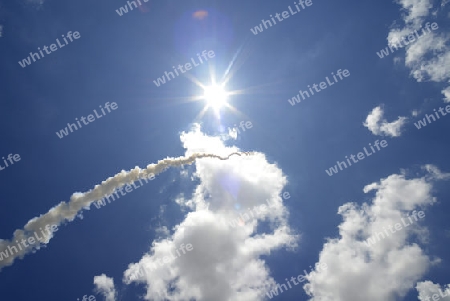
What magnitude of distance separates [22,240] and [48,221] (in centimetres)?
630

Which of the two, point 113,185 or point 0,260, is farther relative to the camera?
point 113,185

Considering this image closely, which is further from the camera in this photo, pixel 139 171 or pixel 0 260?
pixel 139 171

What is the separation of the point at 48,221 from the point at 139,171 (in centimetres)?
2334

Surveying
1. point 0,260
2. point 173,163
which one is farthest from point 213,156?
point 0,260

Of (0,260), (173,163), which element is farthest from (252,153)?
(0,260)

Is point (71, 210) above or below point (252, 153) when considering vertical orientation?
above

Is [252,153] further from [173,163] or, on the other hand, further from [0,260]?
[0,260]

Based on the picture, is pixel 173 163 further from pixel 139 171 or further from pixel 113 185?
pixel 113 185

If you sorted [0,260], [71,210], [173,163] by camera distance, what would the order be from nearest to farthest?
1. [0,260]
2. [71,210]
3. [173,163]

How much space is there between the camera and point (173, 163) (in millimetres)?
76625

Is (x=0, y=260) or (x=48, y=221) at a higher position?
(x=48, y=221)

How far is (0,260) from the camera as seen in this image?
6638 centimetres

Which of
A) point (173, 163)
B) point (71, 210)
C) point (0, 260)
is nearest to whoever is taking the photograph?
point (0, 260)

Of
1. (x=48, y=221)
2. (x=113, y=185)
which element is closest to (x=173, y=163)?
(x=113, y=185)
